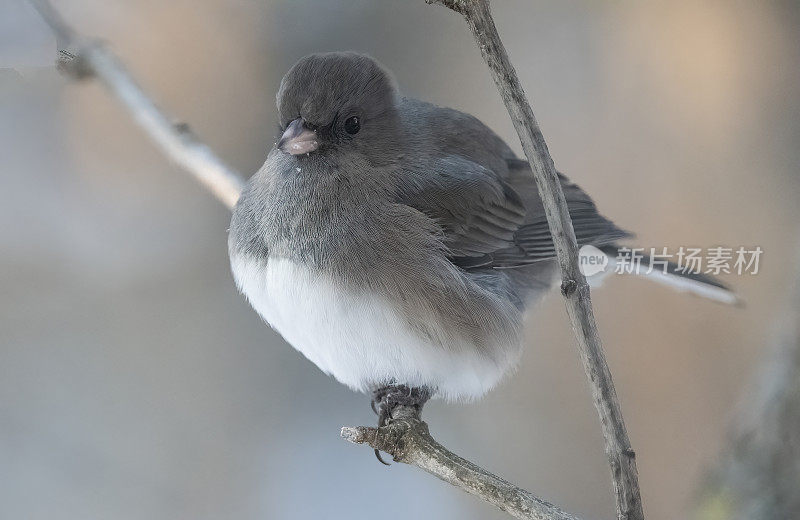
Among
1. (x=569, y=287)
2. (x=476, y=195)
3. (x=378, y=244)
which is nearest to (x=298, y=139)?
(x=378, y=244)

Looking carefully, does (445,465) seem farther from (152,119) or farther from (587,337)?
(152,119)

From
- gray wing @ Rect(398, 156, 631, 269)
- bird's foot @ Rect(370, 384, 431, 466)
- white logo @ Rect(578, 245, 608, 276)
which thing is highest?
white logo @ Rect(578, 245, 608, 276)

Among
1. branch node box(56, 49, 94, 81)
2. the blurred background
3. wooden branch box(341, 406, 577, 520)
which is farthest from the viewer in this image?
the blurred background

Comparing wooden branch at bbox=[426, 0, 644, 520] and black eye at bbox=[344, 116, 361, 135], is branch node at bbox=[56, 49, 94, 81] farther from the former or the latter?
wooden branch at bbox=[426, 0, 644, 520]

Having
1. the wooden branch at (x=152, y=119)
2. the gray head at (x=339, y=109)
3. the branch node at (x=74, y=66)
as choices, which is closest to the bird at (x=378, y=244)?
the gray head at (x=339, y=109)

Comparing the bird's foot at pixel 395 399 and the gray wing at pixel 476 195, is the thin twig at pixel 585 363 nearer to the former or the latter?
the bird's foot at pixel 395 399

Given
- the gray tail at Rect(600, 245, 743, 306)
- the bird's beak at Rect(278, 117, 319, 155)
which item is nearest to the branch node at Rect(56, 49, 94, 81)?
the bird's beak at Rect(278, 117, 319, 155)
